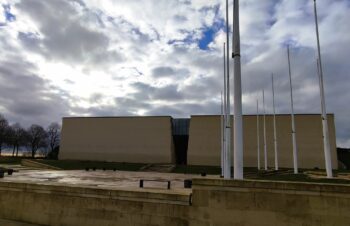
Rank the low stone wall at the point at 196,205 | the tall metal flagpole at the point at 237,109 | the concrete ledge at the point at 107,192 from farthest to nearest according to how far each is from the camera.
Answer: the concrete ledge at the point at 107,192 → the tall metal flagpole at the point at 237,109 → the low stone wall at the point at 196,205

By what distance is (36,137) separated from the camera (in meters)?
78.9

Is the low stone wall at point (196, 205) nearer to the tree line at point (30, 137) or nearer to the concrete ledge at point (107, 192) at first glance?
the concrete ledge at point (107, 192)

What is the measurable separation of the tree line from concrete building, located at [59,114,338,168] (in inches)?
567

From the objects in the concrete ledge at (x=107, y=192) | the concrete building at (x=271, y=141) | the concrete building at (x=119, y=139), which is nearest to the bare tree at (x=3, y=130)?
the concrete building at (x=119, y=139)

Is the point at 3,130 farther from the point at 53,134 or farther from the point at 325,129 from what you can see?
the point at 325,129

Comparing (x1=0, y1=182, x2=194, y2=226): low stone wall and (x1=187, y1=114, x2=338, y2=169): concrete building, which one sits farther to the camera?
(x1=187, y1=114, x2=338, y2=169): concrete building

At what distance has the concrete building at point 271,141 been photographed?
159ft

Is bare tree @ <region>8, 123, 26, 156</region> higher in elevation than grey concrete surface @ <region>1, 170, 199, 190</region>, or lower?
higher

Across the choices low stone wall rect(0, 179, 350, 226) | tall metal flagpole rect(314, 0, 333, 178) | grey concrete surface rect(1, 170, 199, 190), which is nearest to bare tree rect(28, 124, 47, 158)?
grey concrete surface rect(1, 170, 199, 190)

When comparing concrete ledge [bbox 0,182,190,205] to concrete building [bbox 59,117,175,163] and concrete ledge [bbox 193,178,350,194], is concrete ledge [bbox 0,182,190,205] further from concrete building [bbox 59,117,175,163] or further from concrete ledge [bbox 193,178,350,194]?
concrete building [bbox 59,117,175,163]

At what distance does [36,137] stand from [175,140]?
43.4 metres

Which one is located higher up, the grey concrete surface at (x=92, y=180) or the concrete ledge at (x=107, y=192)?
the concrete ledge at (x=107, y=192)

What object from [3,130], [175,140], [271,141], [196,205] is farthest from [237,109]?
[3,130]

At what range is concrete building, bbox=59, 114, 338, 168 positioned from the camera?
49.2 m
